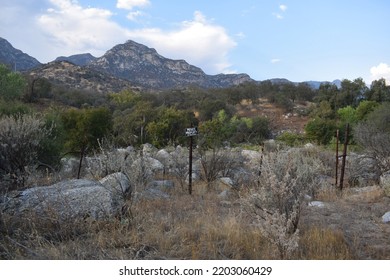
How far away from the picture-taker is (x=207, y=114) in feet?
111

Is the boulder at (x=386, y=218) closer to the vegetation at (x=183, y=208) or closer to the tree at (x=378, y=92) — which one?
the vegetation at (x=183, y=208)

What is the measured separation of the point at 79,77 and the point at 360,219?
64.0m

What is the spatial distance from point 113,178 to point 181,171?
3.86 meters

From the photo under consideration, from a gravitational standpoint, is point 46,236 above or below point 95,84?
below

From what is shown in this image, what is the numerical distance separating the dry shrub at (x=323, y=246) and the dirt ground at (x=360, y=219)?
0.14 metres

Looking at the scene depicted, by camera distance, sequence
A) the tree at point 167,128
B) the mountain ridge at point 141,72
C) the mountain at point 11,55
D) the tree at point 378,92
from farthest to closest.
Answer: the mountain ridge at point 141,72
the tree at point 378,92
the tree at point 167,128
the mountain at point 11,55

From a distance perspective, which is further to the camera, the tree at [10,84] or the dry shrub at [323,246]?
the tree at [10,84]

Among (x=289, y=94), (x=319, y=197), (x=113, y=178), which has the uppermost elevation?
(x=289, y=94)

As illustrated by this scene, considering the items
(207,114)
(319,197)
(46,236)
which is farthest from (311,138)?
(46,236)

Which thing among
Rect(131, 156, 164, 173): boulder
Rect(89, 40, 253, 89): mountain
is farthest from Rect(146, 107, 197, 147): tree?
Rect(89, 40, 253, 89): mountain

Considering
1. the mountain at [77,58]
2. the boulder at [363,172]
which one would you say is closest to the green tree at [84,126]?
the mountain at [77,58]

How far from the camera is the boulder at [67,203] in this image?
460cm

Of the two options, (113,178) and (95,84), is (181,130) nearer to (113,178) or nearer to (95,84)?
(113,178)
